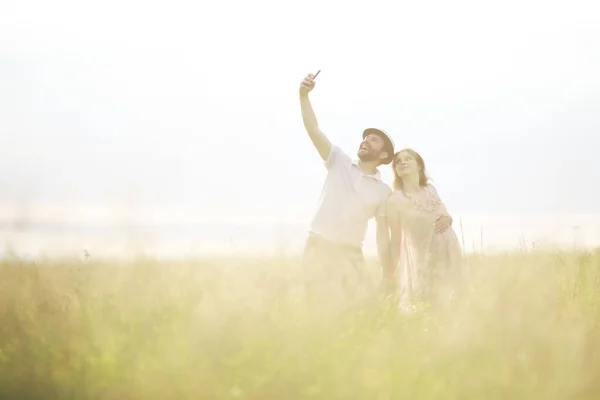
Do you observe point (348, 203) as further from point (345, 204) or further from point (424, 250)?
point (424, 250)

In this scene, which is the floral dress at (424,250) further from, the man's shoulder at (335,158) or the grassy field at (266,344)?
the grassy field at (266,344)

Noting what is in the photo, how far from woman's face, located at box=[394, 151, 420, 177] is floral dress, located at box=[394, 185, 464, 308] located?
0.63ft

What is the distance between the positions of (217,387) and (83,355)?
2.97 feet

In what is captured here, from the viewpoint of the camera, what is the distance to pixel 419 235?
269 inches

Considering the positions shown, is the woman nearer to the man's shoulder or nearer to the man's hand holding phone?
the man's shoulder

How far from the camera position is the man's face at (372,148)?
6.77 metres

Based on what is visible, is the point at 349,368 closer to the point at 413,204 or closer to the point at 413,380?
the point at 413,380

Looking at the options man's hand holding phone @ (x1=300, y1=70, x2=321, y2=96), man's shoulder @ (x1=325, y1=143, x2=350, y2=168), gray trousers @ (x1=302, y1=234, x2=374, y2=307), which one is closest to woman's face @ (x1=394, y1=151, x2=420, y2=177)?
man's shoulder @ (x1=325, y1=143, x2=350, y2=168)

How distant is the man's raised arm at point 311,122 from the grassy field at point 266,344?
1618 millimetres

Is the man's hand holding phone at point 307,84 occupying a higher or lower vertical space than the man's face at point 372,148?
higher

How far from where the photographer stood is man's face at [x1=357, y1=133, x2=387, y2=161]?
22.2 feet

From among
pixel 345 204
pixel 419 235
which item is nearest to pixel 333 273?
pixel 345 204

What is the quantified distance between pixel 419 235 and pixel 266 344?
9.16 feet

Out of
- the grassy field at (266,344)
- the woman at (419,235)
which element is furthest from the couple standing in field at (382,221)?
the grassy field at (266,344)
